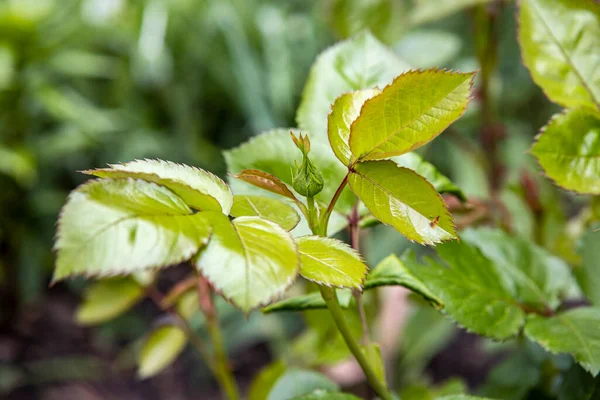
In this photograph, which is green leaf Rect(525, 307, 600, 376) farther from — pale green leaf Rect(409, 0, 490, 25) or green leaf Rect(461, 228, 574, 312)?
pale green leaf Rect(409, 0, 490, 25)

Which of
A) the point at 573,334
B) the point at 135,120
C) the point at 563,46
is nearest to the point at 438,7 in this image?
the point at 563,46

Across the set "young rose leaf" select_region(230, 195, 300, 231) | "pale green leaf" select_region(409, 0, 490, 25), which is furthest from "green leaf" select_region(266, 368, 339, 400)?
"pale green leaf" select_region(409, 0, 490, 25)

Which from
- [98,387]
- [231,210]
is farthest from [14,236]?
[231,210]

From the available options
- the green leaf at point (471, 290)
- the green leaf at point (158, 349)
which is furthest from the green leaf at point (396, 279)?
the green leaf at point (158, 349)

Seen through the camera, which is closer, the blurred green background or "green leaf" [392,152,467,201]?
"green leaf" [392,152,467,201]

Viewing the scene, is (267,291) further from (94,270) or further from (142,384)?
(142,384)

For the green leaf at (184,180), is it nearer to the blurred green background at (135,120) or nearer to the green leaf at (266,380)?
the green leaf at (266,380)
